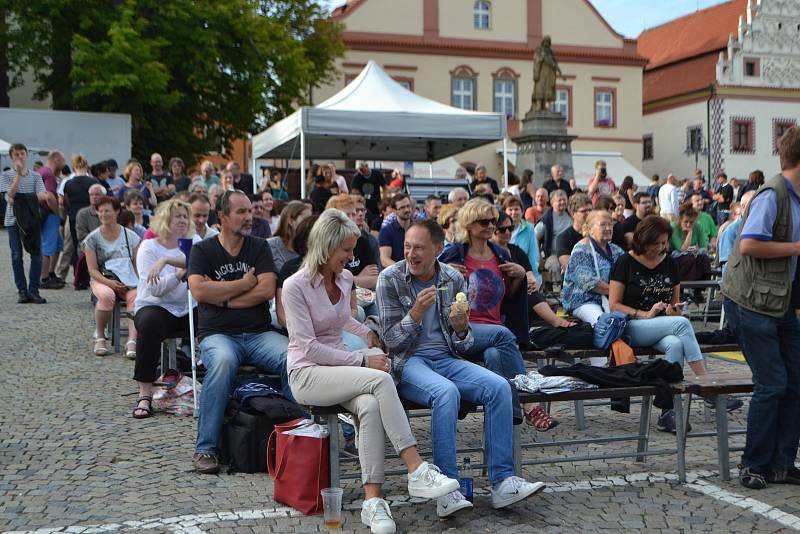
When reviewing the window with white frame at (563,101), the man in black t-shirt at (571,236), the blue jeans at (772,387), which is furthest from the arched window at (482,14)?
the blue jeans at (772,387)

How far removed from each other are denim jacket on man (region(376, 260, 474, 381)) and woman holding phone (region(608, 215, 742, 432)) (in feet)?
5.55

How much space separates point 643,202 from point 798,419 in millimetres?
7837

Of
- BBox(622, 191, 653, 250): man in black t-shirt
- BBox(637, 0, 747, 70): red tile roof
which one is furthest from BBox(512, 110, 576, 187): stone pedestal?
BBox(637, 0, 747, 70): red tile roof

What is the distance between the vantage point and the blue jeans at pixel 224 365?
5.86 metres

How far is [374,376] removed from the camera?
5070mm

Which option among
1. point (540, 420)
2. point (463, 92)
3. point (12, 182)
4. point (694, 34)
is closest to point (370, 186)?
point (12, 182)

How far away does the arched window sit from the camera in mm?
47438

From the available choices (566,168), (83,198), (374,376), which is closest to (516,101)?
(566,168)

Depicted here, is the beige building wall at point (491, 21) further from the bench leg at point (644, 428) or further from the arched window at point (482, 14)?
the bench leg at point (644, 428)

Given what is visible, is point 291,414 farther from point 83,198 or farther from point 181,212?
point 83,198

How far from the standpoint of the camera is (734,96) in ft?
174

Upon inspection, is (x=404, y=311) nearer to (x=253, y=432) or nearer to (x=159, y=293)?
(x=253, y=432)

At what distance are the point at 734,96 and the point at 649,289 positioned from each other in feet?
162

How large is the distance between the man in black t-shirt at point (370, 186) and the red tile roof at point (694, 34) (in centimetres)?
4219
